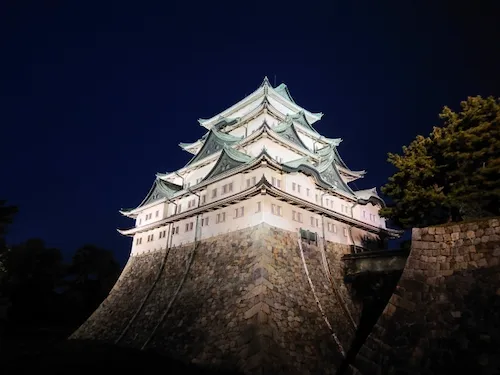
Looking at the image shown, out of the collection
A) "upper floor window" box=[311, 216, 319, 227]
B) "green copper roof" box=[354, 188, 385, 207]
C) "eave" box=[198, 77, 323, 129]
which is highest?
"eave" box=[198, 77, 323, 129]

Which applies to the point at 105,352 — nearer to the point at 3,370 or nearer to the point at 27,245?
the point at 3,370

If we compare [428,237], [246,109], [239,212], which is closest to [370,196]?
[239,212]

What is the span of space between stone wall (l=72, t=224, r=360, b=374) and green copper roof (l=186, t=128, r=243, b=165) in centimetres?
801

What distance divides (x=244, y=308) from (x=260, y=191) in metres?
6.53

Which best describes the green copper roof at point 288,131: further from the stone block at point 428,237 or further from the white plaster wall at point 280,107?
the stone block at point 428,237

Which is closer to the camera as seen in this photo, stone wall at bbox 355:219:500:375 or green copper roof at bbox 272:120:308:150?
stone wall at bbox 355:219:500:375

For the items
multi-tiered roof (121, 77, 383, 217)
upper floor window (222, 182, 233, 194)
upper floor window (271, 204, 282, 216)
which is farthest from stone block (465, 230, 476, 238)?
upper floor window (222, 182, 233, 194)

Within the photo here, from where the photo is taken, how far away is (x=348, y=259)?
21719 mm

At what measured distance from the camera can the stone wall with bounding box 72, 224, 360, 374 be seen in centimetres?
1498

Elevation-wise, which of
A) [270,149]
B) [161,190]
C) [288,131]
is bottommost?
[161,190]

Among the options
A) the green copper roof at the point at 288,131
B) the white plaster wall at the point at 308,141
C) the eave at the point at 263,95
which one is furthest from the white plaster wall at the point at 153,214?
the white plaster wall at the point at 308,141

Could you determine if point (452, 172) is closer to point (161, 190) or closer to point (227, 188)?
point (227, 188)

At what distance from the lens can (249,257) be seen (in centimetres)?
1817

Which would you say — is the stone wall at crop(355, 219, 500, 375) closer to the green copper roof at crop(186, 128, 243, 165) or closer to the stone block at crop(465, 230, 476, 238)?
the stone block at crop(465, 230, 476, 238)
